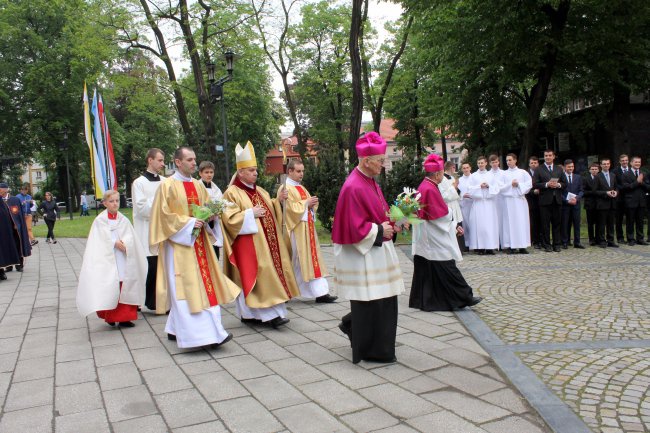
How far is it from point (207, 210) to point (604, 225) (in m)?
10.2

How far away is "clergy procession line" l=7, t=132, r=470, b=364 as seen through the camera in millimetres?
4918

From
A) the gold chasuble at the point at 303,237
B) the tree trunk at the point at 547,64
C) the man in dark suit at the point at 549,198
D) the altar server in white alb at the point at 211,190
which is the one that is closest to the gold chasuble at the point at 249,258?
the altar server in white alb at the point at 211,190

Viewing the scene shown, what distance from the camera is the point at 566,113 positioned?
27000 mm

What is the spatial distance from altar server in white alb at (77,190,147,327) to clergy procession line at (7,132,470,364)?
0.01 m

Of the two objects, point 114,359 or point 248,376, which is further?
point 114,359

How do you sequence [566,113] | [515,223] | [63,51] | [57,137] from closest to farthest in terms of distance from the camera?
[515,223]
[566,113]
[63,51]
[57,137]

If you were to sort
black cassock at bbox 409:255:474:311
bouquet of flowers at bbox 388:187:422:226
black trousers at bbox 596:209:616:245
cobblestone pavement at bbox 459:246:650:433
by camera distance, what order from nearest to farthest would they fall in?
1. cobblestone pavement at bbox 459:246:650:433
2. bouquet of flowers at bbox 388:187:422:226
3. black cassock at bbox 409:255:474:311
4. black trousers at bbox 596:209:616:245

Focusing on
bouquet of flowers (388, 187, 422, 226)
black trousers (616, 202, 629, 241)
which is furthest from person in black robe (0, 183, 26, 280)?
black trousers (616, 202, 629, 241)

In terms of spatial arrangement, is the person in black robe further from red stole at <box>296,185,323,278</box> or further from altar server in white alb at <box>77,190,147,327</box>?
red stole at <box>296,185,323,278</box>

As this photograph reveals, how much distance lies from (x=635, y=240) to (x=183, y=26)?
646 inches

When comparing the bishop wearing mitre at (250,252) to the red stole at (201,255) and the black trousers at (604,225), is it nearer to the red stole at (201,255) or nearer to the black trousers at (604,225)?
the red stole at (201,255)

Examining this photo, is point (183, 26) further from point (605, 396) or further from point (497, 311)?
point (605, 396)

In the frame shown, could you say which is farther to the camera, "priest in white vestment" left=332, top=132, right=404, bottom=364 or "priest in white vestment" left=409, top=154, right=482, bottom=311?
"priest in white vestment" left=409, top=154, right=482, bottom=311

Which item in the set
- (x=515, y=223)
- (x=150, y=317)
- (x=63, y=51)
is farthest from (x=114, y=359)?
(x=63, y=51)
